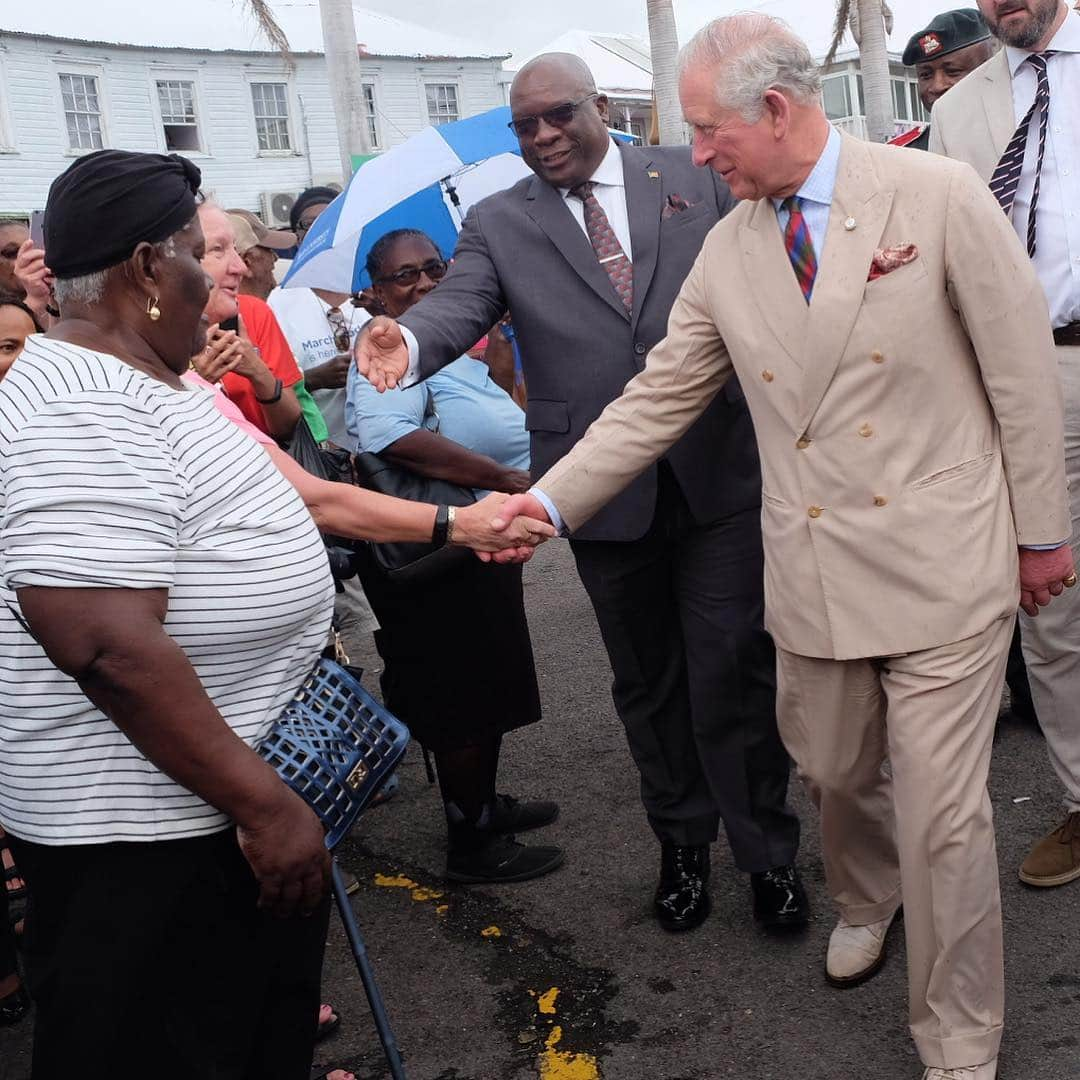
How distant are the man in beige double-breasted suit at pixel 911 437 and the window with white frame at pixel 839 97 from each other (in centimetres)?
4018

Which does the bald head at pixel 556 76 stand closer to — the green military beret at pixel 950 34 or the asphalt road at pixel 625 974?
the asphalt road at pixel 625 974

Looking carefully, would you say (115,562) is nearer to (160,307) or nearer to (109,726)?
(109,726)

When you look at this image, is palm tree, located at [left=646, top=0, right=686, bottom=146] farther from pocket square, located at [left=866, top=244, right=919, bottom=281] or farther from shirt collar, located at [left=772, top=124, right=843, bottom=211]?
pocket square, located at [left=866, top=244, right=919, bottom=281]

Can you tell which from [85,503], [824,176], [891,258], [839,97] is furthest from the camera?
[839,97]

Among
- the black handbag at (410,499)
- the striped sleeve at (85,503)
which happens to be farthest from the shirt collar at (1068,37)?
the striped sleeve at (85,503)

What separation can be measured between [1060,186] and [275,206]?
2752cm

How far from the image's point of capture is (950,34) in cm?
545

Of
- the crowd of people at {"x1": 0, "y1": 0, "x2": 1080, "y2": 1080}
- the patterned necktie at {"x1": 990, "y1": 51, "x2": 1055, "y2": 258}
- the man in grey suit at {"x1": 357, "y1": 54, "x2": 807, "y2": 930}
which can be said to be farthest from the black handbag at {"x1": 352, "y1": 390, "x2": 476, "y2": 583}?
the patterned necktie at {"x1": 990, "y1": 51, "x2": 1055, "y2": 258}

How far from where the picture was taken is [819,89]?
296 cm

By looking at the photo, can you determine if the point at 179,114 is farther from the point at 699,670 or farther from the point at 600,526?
the point at 699,670

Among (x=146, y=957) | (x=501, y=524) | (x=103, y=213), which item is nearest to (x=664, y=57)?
(x=501, y=524)

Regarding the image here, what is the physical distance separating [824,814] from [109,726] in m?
1.90

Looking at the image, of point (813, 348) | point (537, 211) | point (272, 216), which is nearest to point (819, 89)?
point (813, 348)

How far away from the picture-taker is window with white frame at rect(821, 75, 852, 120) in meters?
40.6
